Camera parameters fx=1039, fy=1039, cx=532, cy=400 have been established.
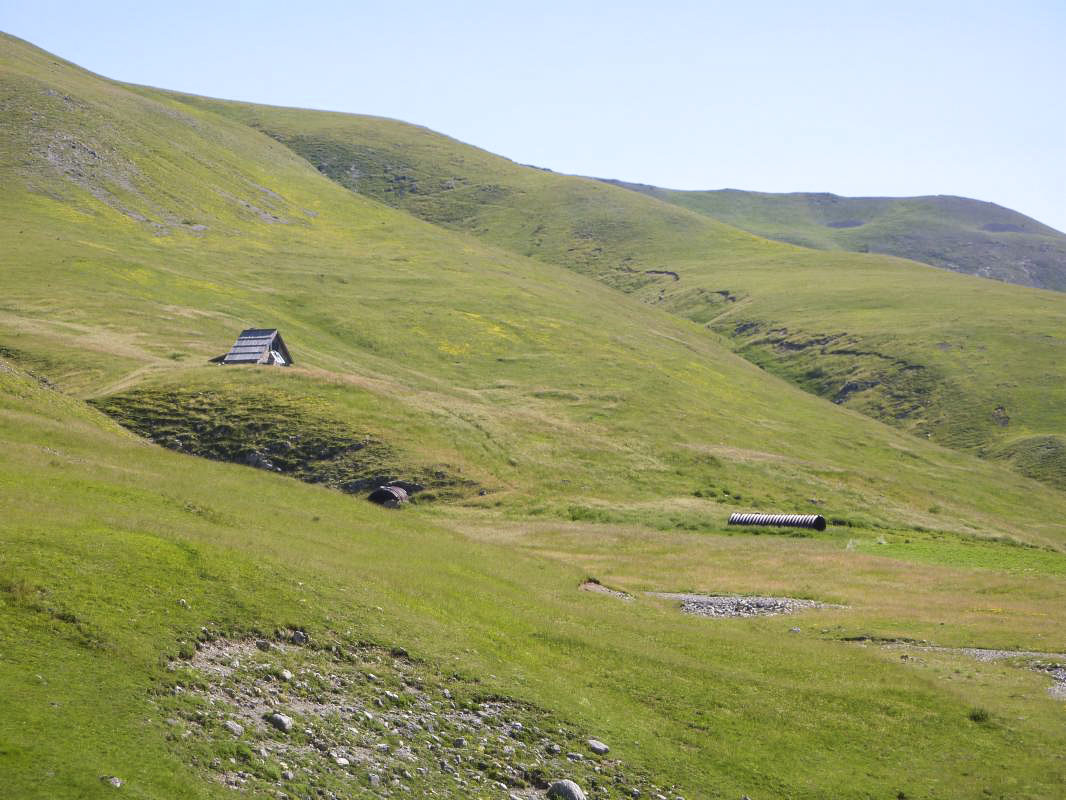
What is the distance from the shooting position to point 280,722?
64.7ft

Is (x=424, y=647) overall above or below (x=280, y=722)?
below

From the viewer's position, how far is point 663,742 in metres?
25.2

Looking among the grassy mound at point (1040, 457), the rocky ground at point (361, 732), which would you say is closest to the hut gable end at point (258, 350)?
the rocky ground at point (361, 732)

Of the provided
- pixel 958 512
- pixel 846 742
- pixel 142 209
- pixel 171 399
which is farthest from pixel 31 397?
pixel 142 209

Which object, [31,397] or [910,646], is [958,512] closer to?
[910,646]

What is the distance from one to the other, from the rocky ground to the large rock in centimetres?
3

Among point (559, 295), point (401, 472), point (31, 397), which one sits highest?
point (559, 295)

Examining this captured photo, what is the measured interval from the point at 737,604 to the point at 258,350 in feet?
169

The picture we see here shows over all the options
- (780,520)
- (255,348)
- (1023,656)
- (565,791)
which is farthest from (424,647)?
(255,348)

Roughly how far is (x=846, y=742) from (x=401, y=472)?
48011 millimetres

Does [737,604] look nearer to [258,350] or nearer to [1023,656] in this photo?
[1023,656]

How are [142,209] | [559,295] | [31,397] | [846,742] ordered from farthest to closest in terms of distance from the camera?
[559,295]
[142,209]
[31,397]
[846,742]

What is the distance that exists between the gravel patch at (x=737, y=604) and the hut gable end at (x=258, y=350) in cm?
4704

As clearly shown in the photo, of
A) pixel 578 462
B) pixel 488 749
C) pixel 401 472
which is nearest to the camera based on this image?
pixel 488 749
